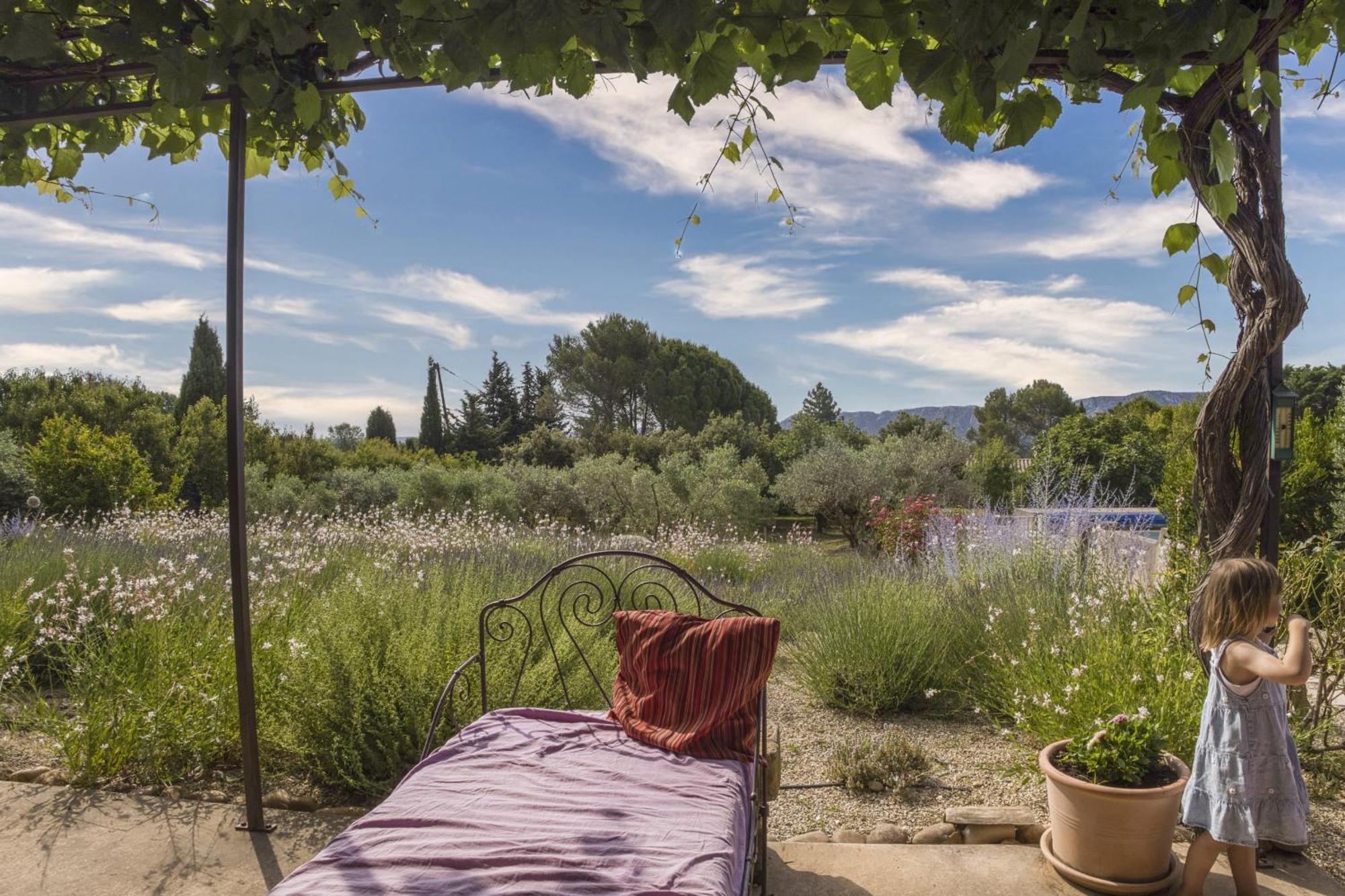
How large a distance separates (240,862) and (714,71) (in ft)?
9.29

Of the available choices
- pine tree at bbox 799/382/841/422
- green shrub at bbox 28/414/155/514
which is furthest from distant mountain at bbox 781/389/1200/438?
green shrub at bbox 28/414/155/514

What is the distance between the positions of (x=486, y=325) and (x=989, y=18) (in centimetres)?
1231

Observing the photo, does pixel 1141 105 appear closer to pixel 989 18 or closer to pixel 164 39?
pixel 989 18

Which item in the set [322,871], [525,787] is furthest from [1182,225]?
[322,871]

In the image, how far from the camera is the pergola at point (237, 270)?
8.81 ft

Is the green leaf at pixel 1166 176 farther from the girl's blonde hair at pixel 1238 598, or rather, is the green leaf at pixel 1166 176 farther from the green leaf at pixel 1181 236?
the girl's blonde hair at pixel 1238 598

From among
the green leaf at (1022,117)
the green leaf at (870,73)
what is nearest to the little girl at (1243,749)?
the green leaf at (1022,117)

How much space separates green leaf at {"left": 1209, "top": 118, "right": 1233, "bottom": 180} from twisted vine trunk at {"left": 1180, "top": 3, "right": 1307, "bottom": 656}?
23 centimetres

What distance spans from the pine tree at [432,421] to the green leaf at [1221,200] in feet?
85.8

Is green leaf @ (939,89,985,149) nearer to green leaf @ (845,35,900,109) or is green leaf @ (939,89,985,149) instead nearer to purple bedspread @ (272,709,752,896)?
green leaf @ (845,35,900,109)

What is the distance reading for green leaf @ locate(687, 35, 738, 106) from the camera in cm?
210

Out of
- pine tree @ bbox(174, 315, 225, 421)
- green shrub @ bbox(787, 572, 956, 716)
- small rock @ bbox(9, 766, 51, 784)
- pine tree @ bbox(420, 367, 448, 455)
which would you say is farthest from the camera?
pine tree @ bbox(420, 367, 448, 455)

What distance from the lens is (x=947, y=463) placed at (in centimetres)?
1473

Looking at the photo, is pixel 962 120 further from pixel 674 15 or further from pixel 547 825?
pixel 547 825
